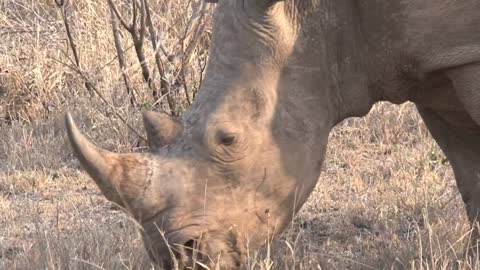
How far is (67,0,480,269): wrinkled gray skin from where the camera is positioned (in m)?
4.23

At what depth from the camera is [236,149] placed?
14.0ft

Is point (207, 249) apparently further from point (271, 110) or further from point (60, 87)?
point (60, 87)

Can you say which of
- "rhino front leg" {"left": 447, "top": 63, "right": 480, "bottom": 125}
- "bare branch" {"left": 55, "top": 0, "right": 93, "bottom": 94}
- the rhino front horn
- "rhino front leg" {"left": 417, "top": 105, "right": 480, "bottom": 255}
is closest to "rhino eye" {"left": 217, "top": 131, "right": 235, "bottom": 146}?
the rhino front horn

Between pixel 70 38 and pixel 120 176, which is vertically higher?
pixel 70 38

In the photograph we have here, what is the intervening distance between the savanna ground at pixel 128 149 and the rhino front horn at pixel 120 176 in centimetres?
44

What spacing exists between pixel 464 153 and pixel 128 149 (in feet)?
10.2

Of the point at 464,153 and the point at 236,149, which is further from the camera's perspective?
the point at 464,153

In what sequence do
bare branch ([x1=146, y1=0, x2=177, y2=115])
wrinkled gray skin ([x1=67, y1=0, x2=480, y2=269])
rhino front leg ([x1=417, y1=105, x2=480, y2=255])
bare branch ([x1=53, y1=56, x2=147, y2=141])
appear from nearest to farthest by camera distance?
wrinkled gray skin ([x1=67, y1=0, x2=480, y2=269]) < rhino front leg ([x1=417, y1=105, x2=480, y2=255]) < bare branch ([x1=53, y1=56, x2=147, y2=141]) < bare branch ([x1=146, y1=0, x2=177, y2=115])

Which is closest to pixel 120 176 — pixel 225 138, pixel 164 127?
pixel 164 127

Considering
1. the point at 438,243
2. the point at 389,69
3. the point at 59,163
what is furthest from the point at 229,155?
the point at 59,163

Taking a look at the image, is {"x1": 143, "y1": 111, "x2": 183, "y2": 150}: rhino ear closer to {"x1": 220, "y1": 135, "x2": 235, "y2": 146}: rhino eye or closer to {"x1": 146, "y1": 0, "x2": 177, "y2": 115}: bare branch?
{"x1": 220, "y1": 135, "x2": 235, "y2": 146}: rhino eye

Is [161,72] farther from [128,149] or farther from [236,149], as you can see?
[236,149]

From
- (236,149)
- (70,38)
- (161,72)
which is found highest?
(70,38)

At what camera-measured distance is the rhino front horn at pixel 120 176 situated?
4.20 meters
